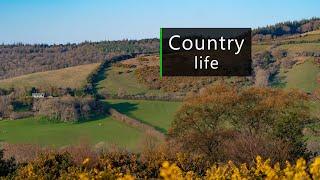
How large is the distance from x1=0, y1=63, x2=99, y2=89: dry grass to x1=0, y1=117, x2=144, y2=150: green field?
20.3 meters

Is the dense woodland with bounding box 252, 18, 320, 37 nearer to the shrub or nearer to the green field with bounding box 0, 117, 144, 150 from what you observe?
the green field with bounding box 0, 117, 144, 150

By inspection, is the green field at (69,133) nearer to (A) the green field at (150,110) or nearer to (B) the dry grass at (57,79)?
(A) the green field at (150,110)

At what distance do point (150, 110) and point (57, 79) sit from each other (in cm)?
3213

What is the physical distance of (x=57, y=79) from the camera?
10019 cm

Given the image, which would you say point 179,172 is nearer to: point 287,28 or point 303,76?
point 303,76

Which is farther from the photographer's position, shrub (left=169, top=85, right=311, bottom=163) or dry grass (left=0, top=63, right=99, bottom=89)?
dry grass (left=0, top=63, right=99, bottom=89)

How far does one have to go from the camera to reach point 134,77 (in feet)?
312

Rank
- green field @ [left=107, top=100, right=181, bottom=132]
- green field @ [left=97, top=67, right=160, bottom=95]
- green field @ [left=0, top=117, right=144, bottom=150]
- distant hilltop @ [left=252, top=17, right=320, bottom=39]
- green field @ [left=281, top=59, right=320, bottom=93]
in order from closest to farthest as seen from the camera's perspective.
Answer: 1. green field @ [left=0, top=117, right=144, bottom=150]
2. green field @ [left=107, top=100, right=181, bottom=132]
3. green field @ [left=281, top=59, right=320, bottom=93]
4. green field @ [left=97, top=67, right=160, bottom=95]
5. distant hilltop @ [left=252, top=17, right=320, bottom=39]

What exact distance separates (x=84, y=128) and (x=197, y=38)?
47.7 meters

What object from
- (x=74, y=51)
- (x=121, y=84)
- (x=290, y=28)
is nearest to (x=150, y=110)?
(x=121, y=84)

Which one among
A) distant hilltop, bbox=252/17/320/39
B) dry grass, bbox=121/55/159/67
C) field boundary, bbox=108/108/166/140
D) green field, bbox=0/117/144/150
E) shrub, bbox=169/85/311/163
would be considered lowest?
green field, bbox=0/117/144/150

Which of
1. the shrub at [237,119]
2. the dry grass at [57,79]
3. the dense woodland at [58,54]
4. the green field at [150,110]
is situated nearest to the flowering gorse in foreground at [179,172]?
the shrub at [237,119]

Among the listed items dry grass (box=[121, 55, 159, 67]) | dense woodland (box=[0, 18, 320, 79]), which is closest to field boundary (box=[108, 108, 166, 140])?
dry grass (box=[121, 55, 159, 67])

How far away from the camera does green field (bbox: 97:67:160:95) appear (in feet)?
280
